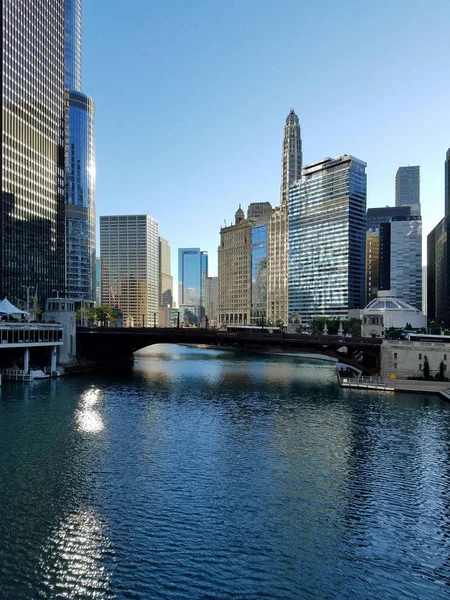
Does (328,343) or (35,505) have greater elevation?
(328,343)

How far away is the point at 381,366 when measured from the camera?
3964 inches

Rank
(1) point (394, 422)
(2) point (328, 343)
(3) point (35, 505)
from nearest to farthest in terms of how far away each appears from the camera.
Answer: (3) point (35, 505) → (1) point (394, 422) → (2) point (328, 343)

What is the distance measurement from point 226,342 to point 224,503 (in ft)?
275

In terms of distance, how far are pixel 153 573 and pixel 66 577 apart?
4.95 m

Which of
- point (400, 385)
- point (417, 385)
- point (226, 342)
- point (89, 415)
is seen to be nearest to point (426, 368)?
point (417, 385)

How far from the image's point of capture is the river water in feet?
91.2

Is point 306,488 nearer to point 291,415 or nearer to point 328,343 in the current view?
point 291,415

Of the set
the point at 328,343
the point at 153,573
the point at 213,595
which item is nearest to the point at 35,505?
the point at 153,573

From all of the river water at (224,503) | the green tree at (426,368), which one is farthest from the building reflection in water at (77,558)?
the green tree at (426,368)

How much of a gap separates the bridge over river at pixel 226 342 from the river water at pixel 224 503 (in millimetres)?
30729

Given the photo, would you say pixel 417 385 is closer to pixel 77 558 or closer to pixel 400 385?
pixel 400 385

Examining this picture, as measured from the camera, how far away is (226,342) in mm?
121625

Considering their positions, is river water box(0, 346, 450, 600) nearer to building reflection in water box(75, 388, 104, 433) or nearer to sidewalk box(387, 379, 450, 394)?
building reflection in water box(75, 388, 104, 433)

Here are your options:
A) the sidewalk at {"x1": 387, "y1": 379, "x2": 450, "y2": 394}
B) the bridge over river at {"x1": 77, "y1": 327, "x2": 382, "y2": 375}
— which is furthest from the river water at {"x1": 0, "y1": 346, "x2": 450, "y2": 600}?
the bridge over river at {"x1": 77, "y1": 327, "x2": 382, "y2": 375}
